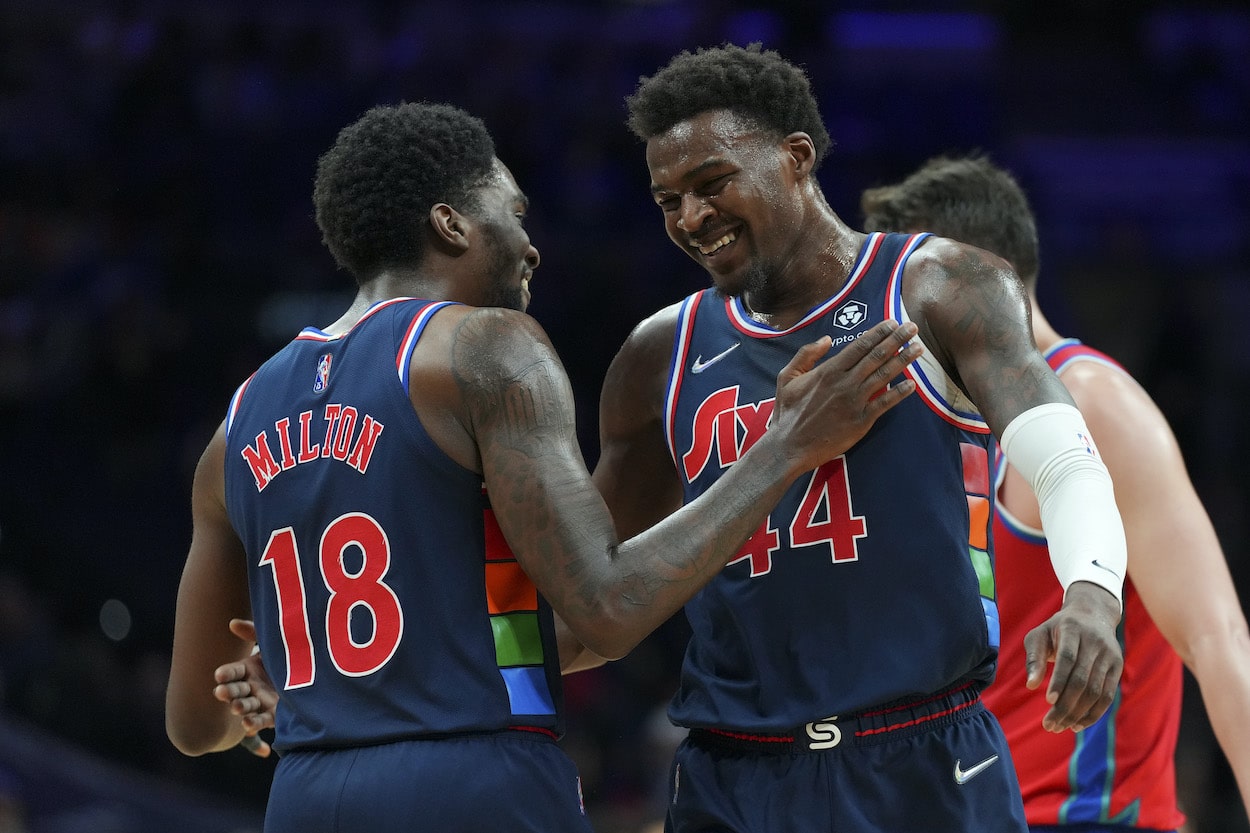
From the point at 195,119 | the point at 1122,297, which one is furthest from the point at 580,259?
the point at 1122,297

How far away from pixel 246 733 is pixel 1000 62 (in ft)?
47.2

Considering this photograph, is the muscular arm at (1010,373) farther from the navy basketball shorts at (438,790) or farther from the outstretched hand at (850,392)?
the navy basketball shorts at (438,790)

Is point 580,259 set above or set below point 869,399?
above

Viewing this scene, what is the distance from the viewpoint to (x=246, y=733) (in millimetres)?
3506

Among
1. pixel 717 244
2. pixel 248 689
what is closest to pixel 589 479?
pixel 717 244

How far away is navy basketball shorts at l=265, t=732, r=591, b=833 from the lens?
9.12 feet

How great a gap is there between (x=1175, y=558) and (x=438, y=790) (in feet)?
6.39

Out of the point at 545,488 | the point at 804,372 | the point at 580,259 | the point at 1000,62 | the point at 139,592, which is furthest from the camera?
the point at 1000,62

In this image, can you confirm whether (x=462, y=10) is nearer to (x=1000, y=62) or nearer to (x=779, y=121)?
(x=1000, y=62)

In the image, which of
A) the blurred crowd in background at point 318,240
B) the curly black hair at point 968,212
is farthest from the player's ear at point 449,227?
the blurred crowd in background at point 318,240

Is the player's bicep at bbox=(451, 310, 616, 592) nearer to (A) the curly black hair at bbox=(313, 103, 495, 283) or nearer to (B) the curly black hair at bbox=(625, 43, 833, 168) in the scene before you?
(A) the curly black hair at bbox=(313, 103, 495, 283)

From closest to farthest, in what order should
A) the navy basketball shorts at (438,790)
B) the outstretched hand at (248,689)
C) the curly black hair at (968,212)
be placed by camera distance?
the navy basketball shorts at (438,790), the outstretched hand at (248,689), the curly black hair at (968,212)

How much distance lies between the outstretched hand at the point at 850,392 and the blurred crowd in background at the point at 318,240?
611 centimetres

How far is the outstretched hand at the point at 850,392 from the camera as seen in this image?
2.91 m
